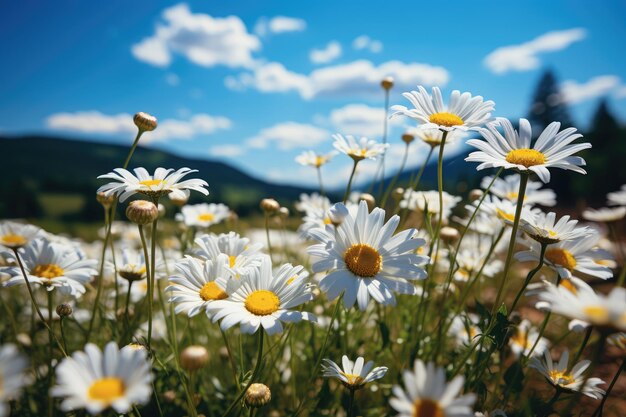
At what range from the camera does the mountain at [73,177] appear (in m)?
45.2

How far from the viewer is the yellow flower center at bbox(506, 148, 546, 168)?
1.49 meters

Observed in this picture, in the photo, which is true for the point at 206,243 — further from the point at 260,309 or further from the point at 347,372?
the point at 347,372

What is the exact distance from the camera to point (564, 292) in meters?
1.06

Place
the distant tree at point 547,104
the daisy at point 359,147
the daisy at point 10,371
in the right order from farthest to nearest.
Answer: the distant tree at point 547,104, the daisy at point 359,147, the daisy at point 10,371

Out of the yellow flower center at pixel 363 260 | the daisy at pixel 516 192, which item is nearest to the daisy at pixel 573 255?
the daisy at pixel 516 192

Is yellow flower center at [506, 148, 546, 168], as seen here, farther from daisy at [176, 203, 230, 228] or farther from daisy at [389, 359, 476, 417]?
daisy at [176, 203, 230, 228]

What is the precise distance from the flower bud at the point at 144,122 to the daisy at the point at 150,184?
279 mm

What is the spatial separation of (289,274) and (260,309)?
0.62ft

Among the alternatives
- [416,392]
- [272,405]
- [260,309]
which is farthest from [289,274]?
[272,405]

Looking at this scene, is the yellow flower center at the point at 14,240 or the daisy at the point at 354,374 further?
the yellow flower center at the point at 14,240

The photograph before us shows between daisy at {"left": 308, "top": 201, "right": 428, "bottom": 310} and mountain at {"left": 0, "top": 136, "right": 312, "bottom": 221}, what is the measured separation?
29.6 m

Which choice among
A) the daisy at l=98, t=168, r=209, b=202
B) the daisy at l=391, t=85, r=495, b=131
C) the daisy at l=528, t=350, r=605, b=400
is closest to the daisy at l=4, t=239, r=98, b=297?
the daisy at l=98, t=168, r=209, b=202

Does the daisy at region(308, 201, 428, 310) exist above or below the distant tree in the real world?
below

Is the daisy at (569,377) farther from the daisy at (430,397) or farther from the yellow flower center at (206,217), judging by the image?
the yellow flower center at (206,217)
